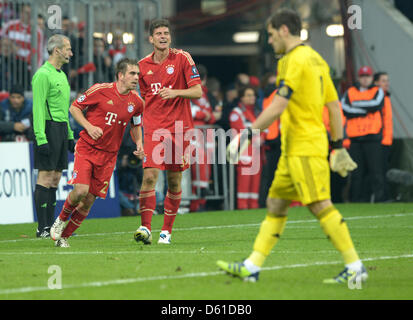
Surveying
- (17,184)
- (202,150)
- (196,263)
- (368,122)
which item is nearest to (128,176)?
(202,150)

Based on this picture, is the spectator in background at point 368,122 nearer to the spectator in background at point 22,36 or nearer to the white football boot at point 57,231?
the spectator in background at point 22,36

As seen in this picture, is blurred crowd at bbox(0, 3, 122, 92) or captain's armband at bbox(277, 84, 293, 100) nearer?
captain's armband at bbox(277, 84, 293, 100)

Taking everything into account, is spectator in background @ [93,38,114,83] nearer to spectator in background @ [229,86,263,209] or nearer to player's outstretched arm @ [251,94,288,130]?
spectator in background @ [229,86,263,209]

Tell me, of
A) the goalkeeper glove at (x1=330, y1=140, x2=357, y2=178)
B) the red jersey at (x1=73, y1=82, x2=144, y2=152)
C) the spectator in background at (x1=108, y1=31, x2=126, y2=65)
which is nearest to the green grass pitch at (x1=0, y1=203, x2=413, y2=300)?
the goalkeeper glove at (x1=330, y1=140, x2=357, y2=178)

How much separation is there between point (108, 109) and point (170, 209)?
4.52 feet

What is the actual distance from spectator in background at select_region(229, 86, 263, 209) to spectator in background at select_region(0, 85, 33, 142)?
3.83 meters

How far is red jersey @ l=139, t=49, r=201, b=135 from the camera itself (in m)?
11.4

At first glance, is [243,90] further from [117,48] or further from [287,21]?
[287,21]

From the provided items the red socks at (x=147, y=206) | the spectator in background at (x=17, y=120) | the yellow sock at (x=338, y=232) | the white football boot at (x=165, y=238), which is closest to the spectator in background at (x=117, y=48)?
the spectator in background at (x=17, y=120)

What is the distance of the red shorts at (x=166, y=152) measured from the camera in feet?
36.9

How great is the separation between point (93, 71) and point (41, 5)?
194 cm

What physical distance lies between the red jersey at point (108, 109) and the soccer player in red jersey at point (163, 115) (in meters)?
0.21

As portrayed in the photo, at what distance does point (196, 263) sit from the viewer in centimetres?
912

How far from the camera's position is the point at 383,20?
23562 millimetres
